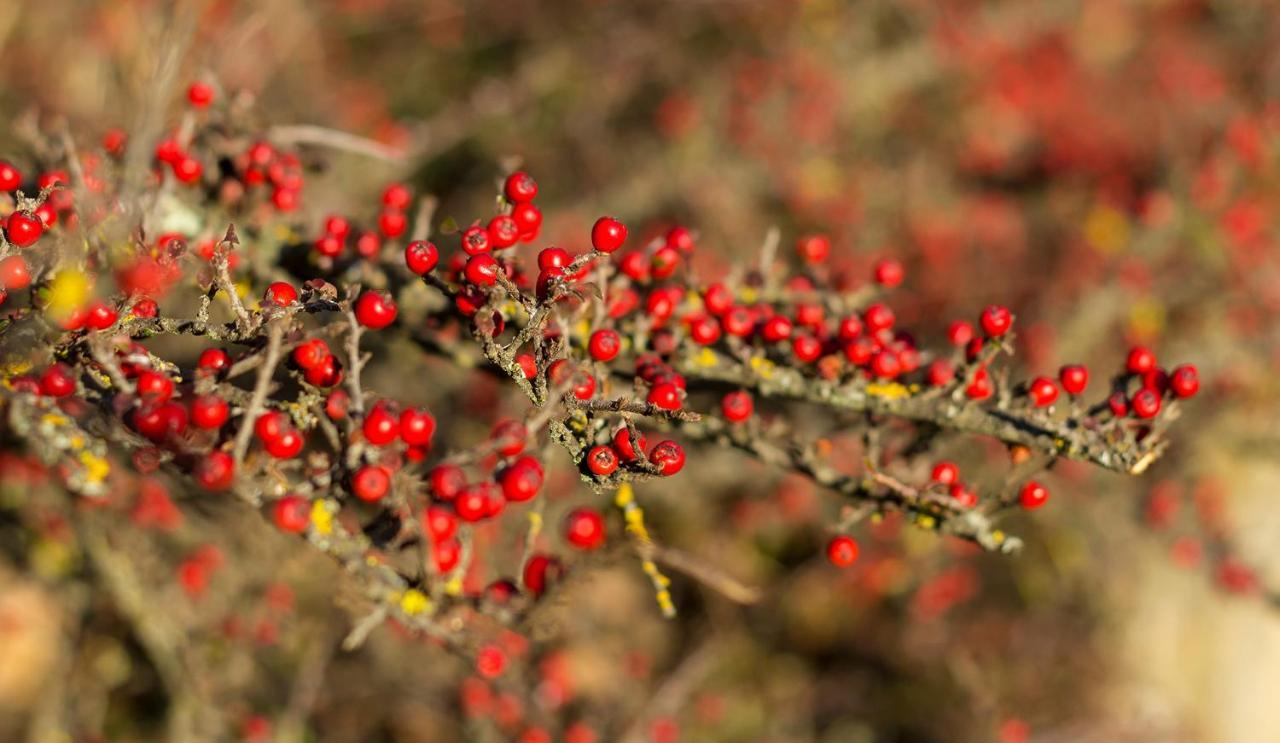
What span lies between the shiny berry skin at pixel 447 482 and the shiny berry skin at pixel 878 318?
60.2 inches

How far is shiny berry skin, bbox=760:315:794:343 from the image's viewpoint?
2889 millimetres

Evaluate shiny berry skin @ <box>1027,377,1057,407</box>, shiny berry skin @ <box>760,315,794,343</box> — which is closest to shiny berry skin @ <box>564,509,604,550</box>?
shiny berry skin @ <box>760,315,794,343</box>

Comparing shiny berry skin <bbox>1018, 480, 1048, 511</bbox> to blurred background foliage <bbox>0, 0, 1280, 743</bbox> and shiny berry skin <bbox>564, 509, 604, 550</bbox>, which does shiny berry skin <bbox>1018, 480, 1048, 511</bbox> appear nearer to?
shiny berry skin <bbox>564, 509, 604, 550</bbox>

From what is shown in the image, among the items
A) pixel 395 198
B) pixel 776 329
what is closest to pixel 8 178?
pixel 395 198

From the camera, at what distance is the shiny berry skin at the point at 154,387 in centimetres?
207

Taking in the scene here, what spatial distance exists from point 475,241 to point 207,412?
2.73ft

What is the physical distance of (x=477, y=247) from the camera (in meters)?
2.38

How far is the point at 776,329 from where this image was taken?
9.48 feet

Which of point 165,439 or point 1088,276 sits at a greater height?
point 1088,276

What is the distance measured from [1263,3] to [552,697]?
41.0 feet

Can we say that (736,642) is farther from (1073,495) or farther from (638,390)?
(638,390)

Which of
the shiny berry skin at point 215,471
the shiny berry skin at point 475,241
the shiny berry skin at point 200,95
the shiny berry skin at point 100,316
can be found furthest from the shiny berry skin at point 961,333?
the shiny berry skin at point 200,95

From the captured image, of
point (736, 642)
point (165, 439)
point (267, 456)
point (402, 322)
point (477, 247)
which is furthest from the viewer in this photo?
point (736, 642)

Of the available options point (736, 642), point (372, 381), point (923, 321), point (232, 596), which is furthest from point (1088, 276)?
point (232, 596)
